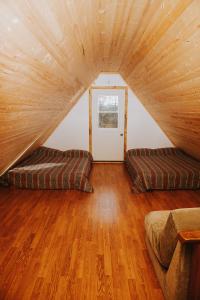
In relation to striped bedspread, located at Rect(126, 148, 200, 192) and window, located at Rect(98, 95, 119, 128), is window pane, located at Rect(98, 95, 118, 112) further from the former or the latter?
striped bedspread, located at Rect(126, 148, 200, 192)

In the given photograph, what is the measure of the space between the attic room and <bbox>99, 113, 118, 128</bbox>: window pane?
135cm

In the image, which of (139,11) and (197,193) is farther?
(197,193)

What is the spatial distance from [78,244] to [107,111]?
12.1 feet

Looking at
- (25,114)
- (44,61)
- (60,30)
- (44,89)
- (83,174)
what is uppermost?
(60,30)

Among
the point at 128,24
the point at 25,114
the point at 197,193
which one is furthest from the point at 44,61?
the point at 197,193

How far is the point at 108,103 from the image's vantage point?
17.8ft

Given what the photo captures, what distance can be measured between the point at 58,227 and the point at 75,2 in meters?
2.36

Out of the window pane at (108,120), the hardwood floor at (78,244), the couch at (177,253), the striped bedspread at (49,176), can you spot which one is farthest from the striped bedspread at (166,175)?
the couch at (177,253)

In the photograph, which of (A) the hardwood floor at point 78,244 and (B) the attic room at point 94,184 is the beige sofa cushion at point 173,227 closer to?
(B) the attic room at point 94,184

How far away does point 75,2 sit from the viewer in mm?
1134

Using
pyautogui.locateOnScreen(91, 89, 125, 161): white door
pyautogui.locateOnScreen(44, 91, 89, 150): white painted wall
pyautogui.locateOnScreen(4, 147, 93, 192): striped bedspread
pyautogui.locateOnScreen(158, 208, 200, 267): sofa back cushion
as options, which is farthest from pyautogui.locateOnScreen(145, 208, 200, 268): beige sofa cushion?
pyautogui.locateOnScreen(44, 91, 89, 150): white painted wall

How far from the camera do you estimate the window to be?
540 centimetres

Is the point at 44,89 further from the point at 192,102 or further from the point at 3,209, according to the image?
the point at 3,209

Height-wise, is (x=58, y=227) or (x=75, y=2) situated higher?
(x=75, y=2)
